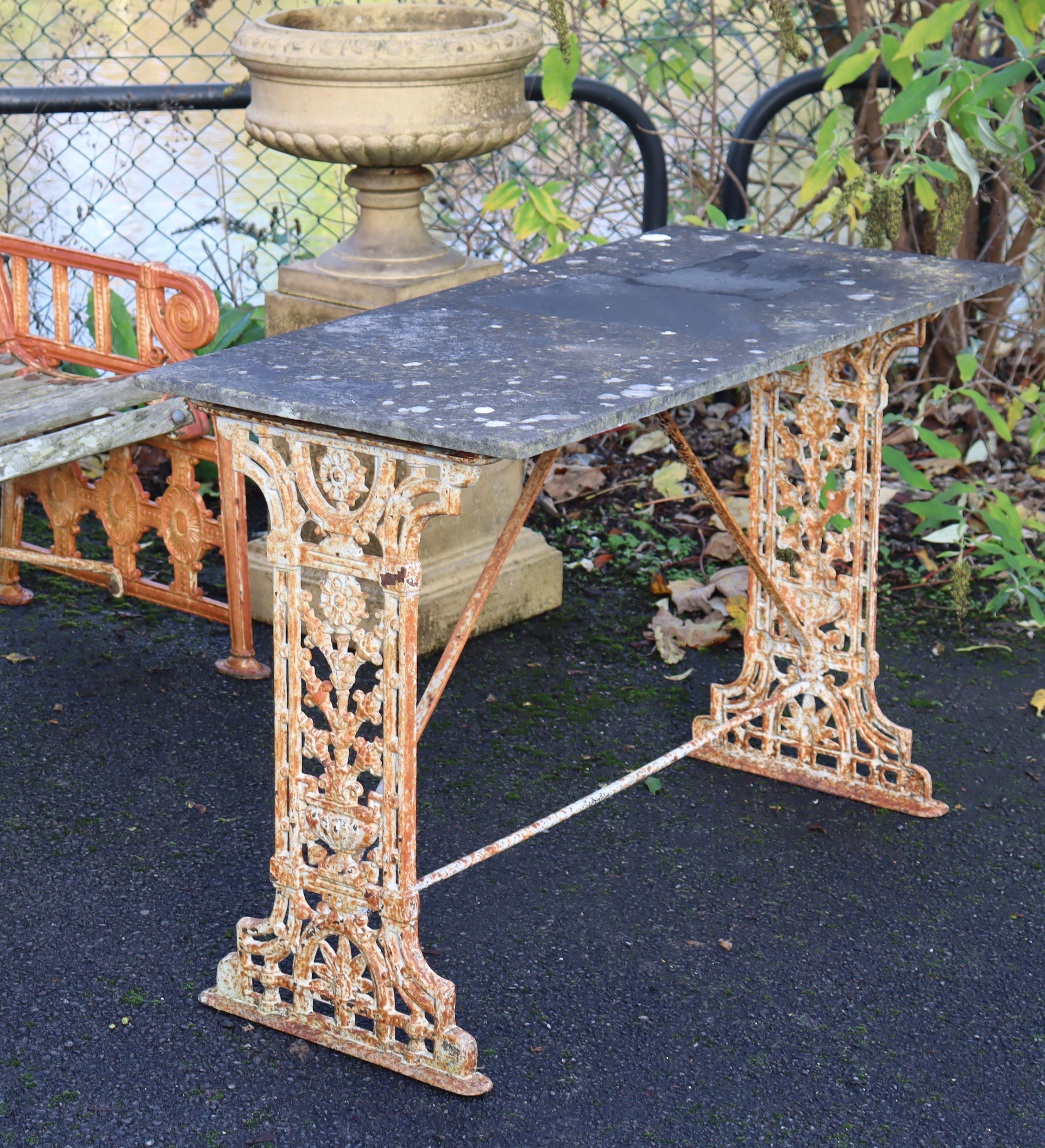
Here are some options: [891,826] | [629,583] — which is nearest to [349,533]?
[891,826]

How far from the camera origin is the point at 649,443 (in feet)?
15.6

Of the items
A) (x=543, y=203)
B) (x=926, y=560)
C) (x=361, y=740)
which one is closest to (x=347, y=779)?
(x=361, y=740)

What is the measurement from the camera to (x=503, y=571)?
363 cm

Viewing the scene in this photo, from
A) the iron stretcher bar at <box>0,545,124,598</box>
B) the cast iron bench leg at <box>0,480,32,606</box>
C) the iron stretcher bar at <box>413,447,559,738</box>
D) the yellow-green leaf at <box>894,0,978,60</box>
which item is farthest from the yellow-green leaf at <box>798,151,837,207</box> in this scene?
the cast iron bench leg at <box>0,480,32,606</box>

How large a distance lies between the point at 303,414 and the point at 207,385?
0.17 meters

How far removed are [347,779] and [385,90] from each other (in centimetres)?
174

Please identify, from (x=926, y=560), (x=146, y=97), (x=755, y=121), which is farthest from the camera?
(x=755, y=121)

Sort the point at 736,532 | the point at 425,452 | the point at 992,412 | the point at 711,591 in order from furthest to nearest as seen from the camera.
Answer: the point at 711,591 < the point at 992,412 < the point at 736,532 < the point at 425,452

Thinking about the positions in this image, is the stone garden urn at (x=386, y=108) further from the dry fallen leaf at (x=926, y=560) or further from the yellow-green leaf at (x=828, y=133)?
the dry fallen leaf at (x=926, y=560)

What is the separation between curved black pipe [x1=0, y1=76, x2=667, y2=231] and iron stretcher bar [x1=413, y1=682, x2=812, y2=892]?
5.63ft

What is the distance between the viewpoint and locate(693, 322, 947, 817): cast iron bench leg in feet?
9.41

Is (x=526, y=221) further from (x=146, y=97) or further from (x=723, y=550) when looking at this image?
(x=146, y=97)

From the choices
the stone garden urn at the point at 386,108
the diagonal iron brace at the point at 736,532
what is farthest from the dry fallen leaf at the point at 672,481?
the diagonal iron brace at the point at 736,532

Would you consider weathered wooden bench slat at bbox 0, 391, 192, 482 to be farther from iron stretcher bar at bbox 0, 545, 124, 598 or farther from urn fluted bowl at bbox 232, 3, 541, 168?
urn fluted bowl at bbox 232, 3, 541, 168
